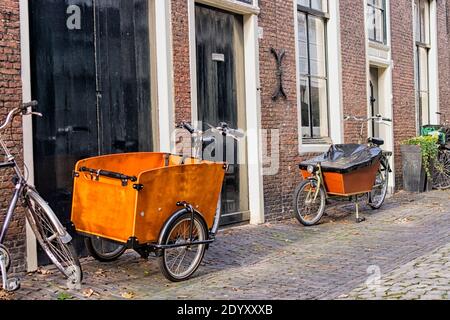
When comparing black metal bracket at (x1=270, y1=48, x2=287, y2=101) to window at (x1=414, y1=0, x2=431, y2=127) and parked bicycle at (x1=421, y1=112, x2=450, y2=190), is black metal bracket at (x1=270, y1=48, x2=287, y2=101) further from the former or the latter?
window at (x1=414, y1=0, x2=431, y2=127)

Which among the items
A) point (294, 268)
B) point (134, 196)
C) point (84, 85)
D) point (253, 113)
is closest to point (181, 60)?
point (84, 85)

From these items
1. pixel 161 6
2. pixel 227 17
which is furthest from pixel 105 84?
pixel 227 17

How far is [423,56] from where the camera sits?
50.3 ft

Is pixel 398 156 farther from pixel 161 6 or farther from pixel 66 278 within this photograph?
pixel 66 278

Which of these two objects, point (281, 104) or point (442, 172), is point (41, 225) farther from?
point (442, 172)

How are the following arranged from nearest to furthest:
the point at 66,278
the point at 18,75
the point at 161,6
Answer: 1. the point at 66,278
2. the point at 18,75
3. the point at 161,6

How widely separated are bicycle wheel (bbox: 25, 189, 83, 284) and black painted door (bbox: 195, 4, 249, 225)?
342 centimetres

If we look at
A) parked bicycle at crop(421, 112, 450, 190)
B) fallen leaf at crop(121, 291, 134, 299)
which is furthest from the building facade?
fallen leaf at crop(121, 291, 134, 299)

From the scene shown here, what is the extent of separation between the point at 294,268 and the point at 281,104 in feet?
13.1

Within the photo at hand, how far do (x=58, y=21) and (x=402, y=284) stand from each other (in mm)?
4313

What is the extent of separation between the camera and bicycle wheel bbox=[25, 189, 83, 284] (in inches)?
188

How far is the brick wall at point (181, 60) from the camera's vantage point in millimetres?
7234

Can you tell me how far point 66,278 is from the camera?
498 cm

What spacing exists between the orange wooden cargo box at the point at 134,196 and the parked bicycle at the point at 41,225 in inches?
15.2
